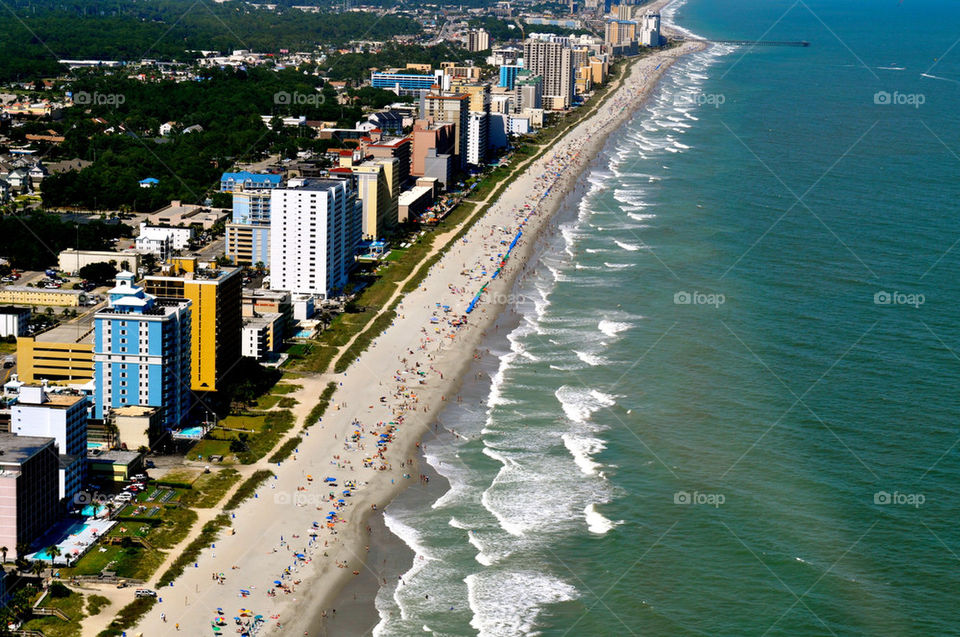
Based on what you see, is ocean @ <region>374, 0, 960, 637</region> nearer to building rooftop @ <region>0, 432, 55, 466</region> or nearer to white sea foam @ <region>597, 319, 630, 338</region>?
white sea foam @ <region>597, 319, 630, 338</region>

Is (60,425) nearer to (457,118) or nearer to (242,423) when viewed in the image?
(242,423)

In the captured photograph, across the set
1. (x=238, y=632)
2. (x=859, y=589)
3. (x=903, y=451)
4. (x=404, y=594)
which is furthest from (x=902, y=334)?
(x=238, y=632)

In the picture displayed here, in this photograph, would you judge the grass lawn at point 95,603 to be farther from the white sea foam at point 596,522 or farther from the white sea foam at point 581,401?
the white sea foam at point 581,401

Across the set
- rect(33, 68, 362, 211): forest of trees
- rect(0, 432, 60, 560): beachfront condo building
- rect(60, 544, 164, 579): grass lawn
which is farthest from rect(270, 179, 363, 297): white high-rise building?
rect(60, 544, 164, 579): grass lawn

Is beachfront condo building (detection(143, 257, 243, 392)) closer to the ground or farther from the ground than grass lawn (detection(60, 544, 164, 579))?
farther from the ground

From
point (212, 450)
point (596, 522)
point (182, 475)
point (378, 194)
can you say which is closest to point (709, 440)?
point (596, 522)

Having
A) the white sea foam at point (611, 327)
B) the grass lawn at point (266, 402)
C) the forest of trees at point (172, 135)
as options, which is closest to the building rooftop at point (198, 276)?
the grass lawn at point (266, 402)
